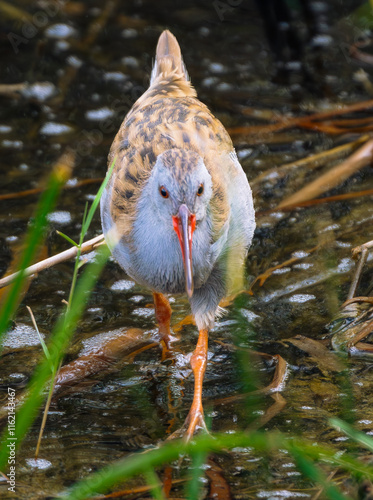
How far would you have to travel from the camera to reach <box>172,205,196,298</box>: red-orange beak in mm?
3191

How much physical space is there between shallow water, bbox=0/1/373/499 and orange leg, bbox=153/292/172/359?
7cm

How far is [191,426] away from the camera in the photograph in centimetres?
Answer: 336

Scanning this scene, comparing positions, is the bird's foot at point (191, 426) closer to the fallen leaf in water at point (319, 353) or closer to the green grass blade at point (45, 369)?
the fallen leaf in water at point (319, 353)

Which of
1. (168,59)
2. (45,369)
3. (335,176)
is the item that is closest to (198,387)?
(45,369)

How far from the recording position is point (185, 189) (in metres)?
3.33

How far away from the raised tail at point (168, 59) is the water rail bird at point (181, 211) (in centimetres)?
60

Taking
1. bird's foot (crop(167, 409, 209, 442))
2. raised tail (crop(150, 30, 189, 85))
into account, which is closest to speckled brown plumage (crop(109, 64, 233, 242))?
raised tail (crop(150, 30, 189, 85))

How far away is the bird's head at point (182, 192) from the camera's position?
329cm

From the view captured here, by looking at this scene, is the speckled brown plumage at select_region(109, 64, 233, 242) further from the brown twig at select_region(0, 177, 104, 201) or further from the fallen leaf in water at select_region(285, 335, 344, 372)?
the brown twig at select_region(0, 177, 104, 201)

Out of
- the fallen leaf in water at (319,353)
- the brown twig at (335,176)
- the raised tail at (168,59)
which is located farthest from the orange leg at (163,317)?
the raised tail at (168,59)

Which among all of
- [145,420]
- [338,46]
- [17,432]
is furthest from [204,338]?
[338,46]

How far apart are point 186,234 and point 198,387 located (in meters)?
0.88

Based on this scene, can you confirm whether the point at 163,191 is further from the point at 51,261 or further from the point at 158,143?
the point at 51,261

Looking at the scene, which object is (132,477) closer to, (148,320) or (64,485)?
(64,485)
